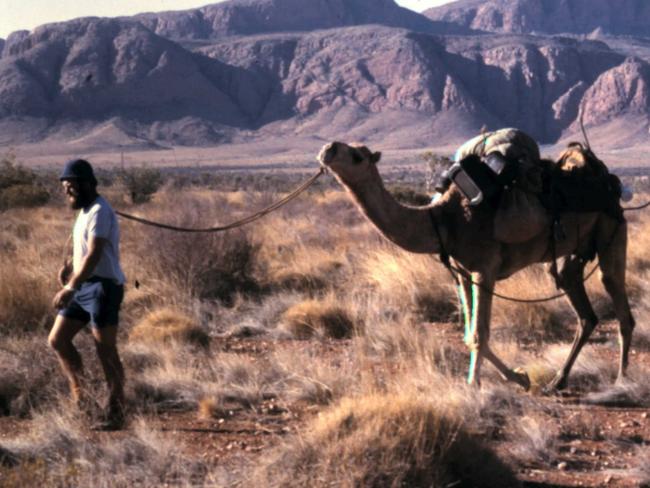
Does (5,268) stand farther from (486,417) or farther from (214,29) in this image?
(214,29)

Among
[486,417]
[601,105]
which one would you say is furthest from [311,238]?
[601,105]

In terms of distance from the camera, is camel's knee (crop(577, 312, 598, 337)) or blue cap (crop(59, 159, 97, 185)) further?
camel's knee (crop(577, 312, 598, 337))

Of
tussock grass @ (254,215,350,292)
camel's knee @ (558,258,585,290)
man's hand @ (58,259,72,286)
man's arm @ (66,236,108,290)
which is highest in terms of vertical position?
man's arm @ (66,236,108,290)

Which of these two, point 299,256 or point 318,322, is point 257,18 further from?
point 318,322

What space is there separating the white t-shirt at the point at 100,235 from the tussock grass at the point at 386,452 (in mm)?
2019

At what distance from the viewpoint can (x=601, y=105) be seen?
454 ft

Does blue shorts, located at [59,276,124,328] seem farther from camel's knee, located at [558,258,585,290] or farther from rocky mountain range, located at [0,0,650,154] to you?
rocky mountain range, located at [0,0,650,154]

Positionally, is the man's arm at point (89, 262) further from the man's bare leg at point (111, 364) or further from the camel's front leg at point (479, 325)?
the camel's front leg at point (479, 325)

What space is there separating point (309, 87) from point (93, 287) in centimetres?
13195

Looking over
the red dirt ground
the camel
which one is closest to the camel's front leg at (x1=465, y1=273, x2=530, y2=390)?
the camel

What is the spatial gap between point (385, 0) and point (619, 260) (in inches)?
7734

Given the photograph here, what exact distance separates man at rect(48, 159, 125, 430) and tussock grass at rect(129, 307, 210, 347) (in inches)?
115

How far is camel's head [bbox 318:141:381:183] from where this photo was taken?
25.3 feet

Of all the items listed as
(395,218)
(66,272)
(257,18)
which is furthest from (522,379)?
(257,18)
